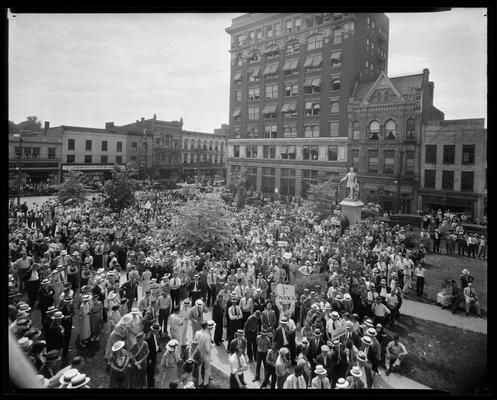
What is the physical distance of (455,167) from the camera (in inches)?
1201

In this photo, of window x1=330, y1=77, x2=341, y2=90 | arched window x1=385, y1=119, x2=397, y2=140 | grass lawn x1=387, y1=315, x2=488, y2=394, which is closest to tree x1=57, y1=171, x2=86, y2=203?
grass lawn x1=387, y1=315, x2=488, y2=394

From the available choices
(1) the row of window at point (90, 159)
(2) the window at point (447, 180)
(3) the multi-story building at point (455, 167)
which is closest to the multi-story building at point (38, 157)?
(1) the row of window at point (90, 159)

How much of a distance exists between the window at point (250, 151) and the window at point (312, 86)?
1118 cm

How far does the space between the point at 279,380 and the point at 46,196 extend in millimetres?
22150

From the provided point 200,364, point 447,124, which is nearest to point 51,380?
point 200,364

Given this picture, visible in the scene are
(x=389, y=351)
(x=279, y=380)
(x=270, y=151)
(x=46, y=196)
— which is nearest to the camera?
(x=279, y=380)

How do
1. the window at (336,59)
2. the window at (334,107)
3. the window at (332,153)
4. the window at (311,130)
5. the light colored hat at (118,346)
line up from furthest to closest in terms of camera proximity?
1. the window at (311,130)
2. the window at (334,107)
3. the window at (332,153)
4. the window at (336,59)
5. the light colored hat at (118,346)

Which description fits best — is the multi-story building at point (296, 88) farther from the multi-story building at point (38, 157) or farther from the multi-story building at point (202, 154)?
the multi-story building at point (38, 157)

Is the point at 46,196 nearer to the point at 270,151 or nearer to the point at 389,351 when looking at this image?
the point at 389,351

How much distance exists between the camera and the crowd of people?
757 centimetres

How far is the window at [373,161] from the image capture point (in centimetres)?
3578
